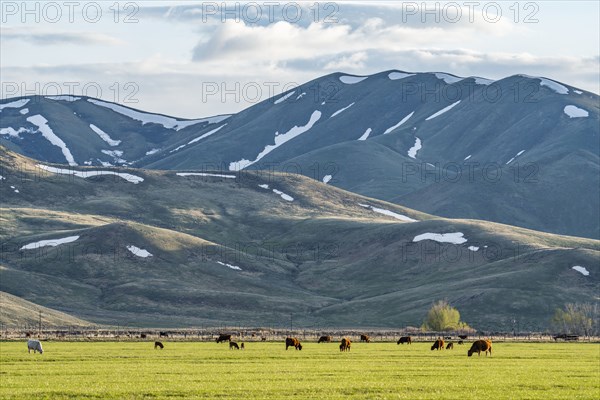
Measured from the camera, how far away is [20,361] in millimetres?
61594

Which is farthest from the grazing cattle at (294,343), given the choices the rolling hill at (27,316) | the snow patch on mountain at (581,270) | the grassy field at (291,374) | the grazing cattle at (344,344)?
the snow patch on mountain at (581,270)

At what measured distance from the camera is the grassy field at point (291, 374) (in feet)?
138

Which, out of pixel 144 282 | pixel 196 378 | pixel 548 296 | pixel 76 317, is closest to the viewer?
pixel 196 378

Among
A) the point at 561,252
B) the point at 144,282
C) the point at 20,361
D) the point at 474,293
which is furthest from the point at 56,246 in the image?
Result: the point at 20,361

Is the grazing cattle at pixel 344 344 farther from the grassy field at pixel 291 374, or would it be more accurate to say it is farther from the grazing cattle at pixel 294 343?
the grazing cattle at pixel 294 343

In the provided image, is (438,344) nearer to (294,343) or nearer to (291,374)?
(294,343)

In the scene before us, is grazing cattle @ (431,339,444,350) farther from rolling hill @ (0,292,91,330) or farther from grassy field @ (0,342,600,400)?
rolling hill @ (0,292,91,330)

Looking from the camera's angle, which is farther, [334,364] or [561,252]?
[561,252]

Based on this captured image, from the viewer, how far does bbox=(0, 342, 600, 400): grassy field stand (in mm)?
42156

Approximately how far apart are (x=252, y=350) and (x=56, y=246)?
127432mm

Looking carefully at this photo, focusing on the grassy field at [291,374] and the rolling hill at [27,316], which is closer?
the grassy field at [291,374]

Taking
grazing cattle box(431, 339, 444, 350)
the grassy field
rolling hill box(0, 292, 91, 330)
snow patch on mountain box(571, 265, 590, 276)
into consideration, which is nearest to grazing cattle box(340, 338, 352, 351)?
the grassy field

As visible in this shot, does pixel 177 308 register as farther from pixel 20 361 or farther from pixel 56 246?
pixel 20 361

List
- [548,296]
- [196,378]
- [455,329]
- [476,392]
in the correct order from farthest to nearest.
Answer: [548,296] → [455,329] → [196,378] → [476,392]
